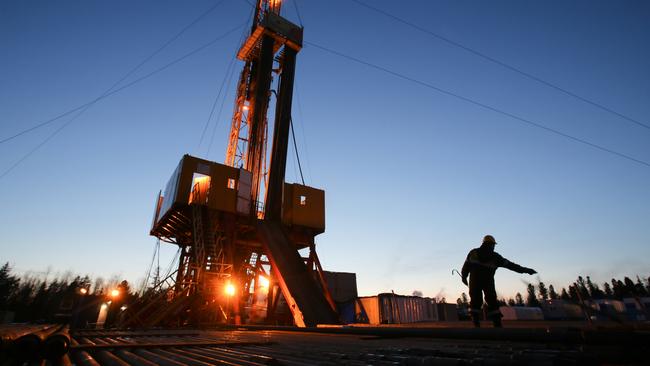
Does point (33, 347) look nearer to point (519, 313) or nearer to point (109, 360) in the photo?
point (109, 360)

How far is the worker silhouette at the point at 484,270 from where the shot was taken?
6730 millimetres

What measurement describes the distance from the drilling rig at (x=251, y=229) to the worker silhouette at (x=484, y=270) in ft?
19.0

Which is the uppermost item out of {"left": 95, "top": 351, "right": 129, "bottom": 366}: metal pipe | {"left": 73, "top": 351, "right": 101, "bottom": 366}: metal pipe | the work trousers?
the work trousers

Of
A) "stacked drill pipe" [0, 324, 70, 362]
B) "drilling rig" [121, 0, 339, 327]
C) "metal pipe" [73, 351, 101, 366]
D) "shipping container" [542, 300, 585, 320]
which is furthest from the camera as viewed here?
"drilling rig" [121, 0, 339, 327]

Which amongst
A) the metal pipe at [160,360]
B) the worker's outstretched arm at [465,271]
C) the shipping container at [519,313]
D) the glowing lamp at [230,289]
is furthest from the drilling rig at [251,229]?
the shipping container at [519,313]

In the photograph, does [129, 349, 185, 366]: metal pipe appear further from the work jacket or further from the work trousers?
the work jacket

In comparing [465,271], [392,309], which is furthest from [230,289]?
[392,309]

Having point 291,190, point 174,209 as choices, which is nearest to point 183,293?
point 174,209

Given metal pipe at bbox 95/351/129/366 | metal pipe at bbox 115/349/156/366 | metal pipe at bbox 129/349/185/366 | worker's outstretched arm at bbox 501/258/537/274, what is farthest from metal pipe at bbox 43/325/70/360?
worker's outstretched arm at bbox 501/258/537/274

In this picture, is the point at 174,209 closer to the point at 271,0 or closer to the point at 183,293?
the point at 183,293

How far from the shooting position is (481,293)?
272 inches

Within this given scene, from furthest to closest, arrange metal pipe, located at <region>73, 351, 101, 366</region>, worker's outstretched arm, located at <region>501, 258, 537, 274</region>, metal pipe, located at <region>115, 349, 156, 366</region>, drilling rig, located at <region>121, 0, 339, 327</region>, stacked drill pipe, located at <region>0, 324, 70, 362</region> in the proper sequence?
drilling rig, located at <region>121, 0, 339, 327</region>
worker's outstretched arm, located at <region>501, 258, 537, 274</region>
metal pipe, located at <region>115, 349, 156, 366</region>
metal pipe, located at <region>73, 351, 101, 366</region>
stacked drill pipe, located at <region>0, 324, 70, 362</region>

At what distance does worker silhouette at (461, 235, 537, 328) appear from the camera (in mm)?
6730

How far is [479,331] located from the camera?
10.4 feet
